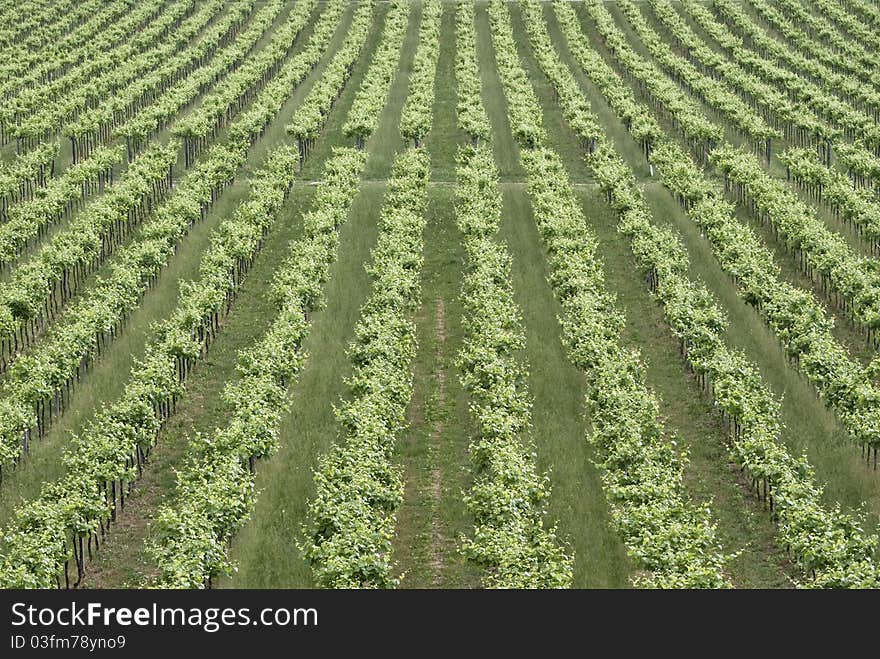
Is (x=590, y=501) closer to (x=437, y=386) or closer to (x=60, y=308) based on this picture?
(x=437, y=386)

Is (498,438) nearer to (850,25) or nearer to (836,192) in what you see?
(836,192)

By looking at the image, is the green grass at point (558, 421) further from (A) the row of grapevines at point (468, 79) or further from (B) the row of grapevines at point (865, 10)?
(B) the row of grapevines at point (865, 10)

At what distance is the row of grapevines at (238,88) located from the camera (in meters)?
99.0

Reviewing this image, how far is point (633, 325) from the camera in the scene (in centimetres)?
7112

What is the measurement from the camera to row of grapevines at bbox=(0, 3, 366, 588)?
150ft

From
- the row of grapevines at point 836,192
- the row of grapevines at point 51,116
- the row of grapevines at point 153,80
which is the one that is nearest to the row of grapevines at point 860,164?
the row of grapevines at point 836,192

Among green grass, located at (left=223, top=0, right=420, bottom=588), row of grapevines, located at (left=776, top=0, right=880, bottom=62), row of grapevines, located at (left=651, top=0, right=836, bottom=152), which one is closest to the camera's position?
green grass, located at (left=223, top=0, right=420, bottom=588)

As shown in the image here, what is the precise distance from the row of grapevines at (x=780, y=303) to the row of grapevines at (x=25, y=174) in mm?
43050

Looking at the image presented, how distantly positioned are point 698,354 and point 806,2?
100814mm

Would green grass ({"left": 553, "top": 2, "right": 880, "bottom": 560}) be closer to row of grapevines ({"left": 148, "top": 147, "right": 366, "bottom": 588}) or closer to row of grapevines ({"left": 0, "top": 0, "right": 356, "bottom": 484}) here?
row of grapevines ({"left": 148, "top": 147, "right": 366, "bottom": 588})

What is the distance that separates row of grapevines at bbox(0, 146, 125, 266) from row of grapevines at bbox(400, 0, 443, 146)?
22175mm

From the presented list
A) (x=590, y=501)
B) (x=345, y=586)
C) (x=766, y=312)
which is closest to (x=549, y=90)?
(x=766, y=312)

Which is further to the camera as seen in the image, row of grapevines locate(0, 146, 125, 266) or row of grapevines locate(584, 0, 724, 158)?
row of grapevines locate(584, 0, 724, 158)

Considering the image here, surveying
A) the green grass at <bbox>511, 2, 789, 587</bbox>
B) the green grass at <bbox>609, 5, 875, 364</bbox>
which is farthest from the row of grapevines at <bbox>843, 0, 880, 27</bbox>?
the green grass at <bbox>511, 2, 789, 587</bbox>
